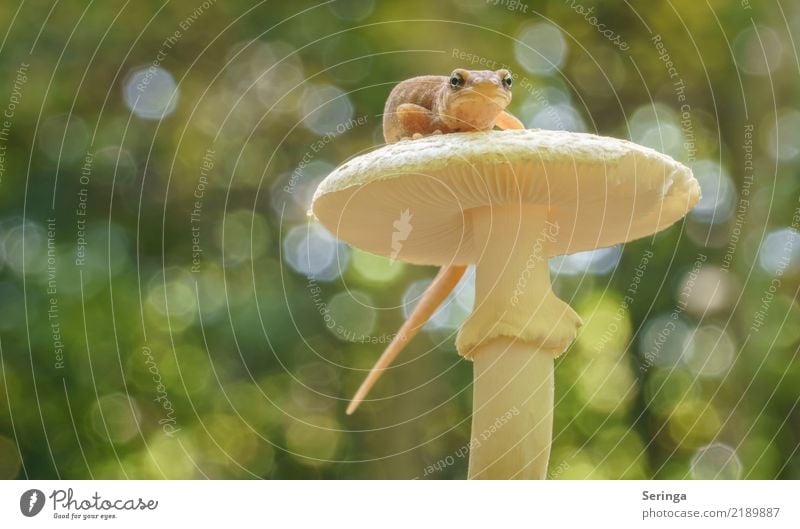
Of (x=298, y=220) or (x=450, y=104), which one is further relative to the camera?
(x=298, y=220)

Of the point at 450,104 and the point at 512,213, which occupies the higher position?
the point at 450,104

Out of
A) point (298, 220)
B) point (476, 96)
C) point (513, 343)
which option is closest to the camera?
point (476, 96)

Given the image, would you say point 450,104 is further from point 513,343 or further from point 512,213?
point 513,343

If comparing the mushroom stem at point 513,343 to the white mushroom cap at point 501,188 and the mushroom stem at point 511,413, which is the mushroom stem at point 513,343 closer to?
the mushroom stem at point 511,413

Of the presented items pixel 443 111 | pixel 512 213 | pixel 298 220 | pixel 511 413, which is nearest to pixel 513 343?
pixel 511 413

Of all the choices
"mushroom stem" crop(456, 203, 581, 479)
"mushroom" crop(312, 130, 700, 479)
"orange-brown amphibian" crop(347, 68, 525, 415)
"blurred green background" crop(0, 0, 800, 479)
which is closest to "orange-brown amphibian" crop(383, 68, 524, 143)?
"orange-brown amphibian" crop(347, 68, 525, 415)

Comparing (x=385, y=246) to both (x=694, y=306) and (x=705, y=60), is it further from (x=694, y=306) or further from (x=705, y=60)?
(x=705, y=60)

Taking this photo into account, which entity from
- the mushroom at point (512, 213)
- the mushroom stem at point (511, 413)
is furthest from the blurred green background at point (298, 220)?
the mushroom stem at point (511, 413)
